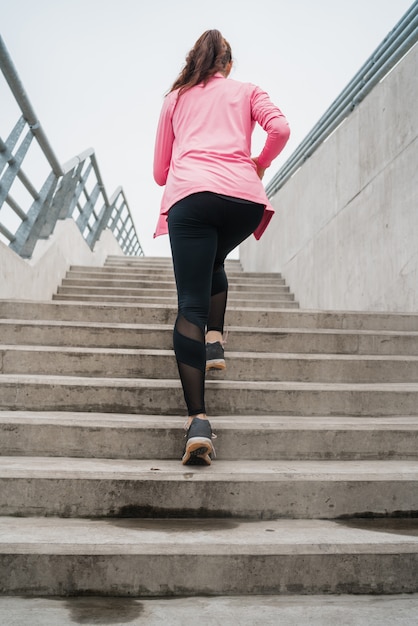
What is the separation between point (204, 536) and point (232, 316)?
2.16 m

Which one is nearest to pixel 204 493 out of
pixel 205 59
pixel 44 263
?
pixel 205 59

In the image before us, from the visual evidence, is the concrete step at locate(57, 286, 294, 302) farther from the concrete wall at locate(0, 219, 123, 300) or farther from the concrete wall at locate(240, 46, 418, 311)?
the concrete wall at locate(240, 46, 418, 311)

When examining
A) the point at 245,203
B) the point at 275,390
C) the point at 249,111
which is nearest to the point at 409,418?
the point at 275,390

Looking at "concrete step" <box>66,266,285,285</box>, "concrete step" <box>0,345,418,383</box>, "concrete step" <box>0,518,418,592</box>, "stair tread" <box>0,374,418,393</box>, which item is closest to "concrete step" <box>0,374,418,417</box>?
"stair tread" <box>0,374,418,393</box>

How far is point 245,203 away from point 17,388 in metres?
1.30

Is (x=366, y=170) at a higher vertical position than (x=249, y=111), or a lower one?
higher

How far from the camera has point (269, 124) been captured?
2.15 meters

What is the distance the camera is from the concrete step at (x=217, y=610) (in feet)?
4.30

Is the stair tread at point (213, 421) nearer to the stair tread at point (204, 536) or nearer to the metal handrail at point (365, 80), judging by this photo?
the stair tread at point (204, 536)

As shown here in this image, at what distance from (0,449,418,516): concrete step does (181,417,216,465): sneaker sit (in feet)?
0.21

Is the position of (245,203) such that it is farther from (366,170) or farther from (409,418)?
(366,170)

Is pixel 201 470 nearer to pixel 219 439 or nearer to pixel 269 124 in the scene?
pixel 219 439

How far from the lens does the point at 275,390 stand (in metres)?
2.50

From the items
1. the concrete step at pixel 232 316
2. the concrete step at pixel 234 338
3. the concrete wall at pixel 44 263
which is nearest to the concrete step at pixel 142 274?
the concrete wall at pixel 44 263
